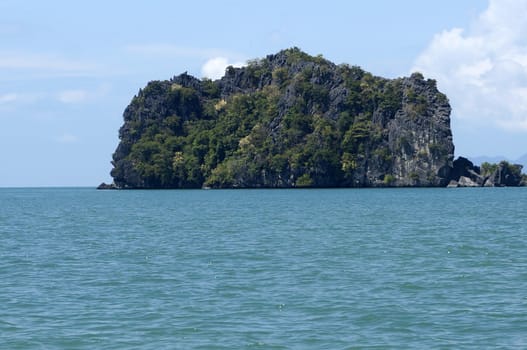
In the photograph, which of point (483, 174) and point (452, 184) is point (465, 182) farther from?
point (483, 174)

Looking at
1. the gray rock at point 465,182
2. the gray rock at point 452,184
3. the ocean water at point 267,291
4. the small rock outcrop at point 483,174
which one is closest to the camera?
the ocean water at point 267,291

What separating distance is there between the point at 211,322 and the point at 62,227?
1810 inches

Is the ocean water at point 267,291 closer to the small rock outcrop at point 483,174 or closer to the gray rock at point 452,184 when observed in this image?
the gray rock at point 452,184

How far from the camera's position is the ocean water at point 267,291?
2194cm

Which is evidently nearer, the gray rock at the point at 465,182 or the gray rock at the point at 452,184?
the gray rock at the point at 452,184

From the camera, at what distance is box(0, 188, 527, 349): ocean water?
21.9 metres

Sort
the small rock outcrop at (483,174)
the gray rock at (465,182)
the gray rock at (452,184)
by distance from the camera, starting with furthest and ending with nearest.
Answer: the gray rock at (465,182)
the small rock outcrop at (483,174)
the gray rock at (452,184)

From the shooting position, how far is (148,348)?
20766 mm

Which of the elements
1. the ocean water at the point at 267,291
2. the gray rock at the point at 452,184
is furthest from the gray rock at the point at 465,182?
the ocean water at the point at 267,291

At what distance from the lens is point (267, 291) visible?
29109 millimetres

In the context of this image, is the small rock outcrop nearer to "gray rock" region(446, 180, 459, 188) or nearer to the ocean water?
"gray rock" region(446, 180, 459, 188)

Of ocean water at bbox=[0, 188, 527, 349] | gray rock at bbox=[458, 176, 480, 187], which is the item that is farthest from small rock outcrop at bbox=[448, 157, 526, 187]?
ocean water at bbox=[0, 188, 527, 349]

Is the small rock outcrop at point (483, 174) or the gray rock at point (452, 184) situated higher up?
the small rock outcrop at point (483, 174)

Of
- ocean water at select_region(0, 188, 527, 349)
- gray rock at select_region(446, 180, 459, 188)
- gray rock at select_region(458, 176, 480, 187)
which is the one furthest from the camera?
gray rock at select_region(458, 176, 480, 187)
